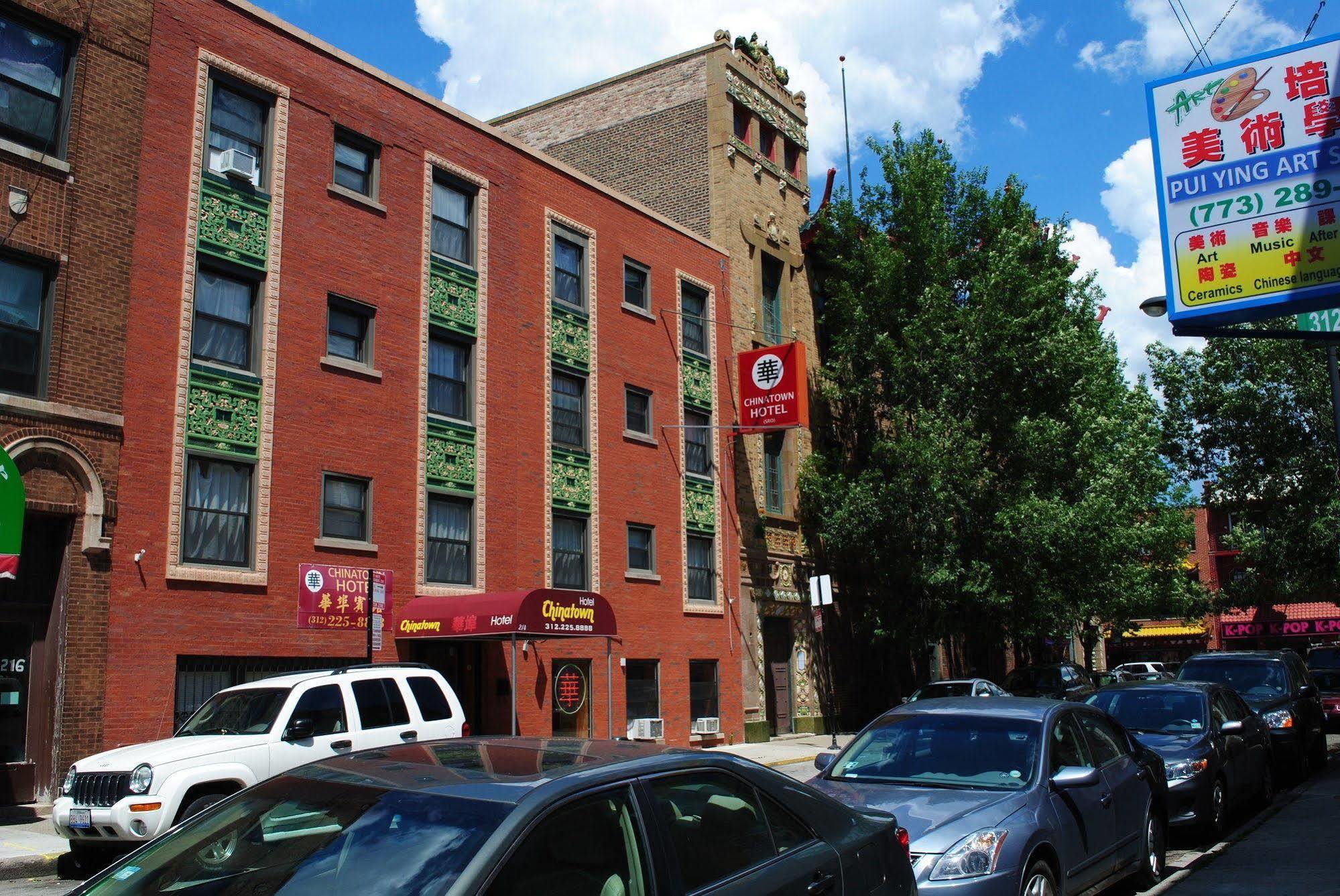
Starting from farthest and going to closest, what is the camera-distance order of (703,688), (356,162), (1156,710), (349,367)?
(703,688), (356,162), (349,367), (1156,710)

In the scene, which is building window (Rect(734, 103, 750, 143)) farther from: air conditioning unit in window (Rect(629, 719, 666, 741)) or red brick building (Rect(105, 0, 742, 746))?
air conditioning unit in window (Rect(629, 719, 666, 741))

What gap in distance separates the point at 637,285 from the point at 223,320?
1105 cm

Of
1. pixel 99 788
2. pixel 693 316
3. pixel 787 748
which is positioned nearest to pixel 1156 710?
pixel 99 788

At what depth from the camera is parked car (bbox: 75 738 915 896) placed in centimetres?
353

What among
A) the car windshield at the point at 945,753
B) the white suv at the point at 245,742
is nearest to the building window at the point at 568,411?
the white suv at the point at 245,742

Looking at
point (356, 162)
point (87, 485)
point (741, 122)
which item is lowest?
point (87, 485)

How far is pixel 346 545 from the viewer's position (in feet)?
61.4

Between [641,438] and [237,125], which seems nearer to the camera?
[237,125]

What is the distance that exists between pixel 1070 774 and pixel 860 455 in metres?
24.7

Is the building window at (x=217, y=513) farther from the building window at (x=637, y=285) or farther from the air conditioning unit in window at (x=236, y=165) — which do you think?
the building window at (x=637, y=285)

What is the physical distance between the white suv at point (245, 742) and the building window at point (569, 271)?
1230 cm

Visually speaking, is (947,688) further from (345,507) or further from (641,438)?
(345,507)

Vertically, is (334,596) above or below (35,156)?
below

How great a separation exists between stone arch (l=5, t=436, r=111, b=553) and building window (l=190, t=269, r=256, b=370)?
2.57 meters
